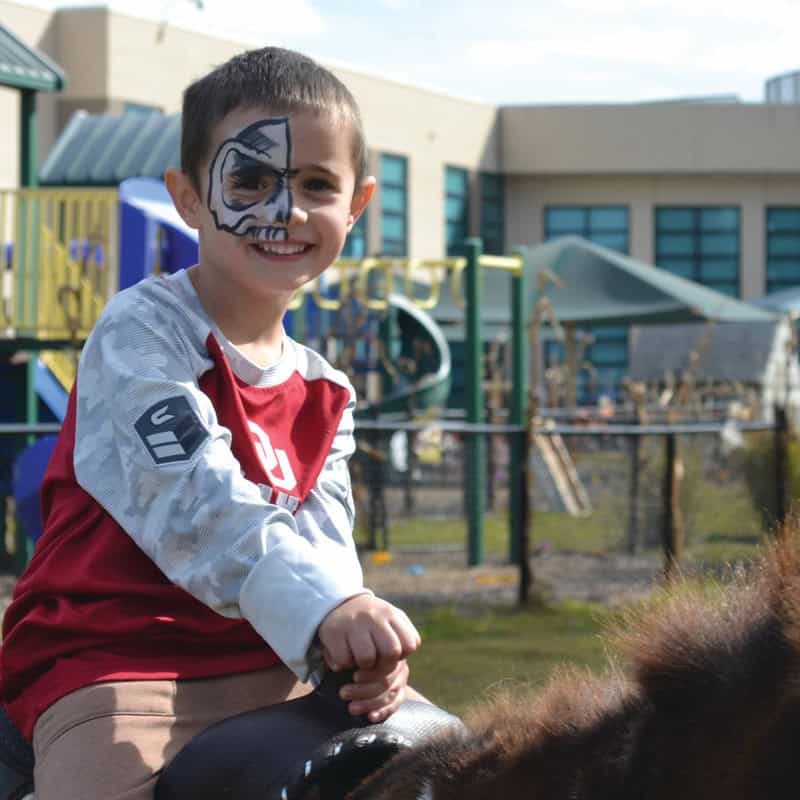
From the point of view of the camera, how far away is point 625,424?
1555 centimetres

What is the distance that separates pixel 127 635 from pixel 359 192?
0.65m

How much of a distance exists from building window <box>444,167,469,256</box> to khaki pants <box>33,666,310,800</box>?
1450 inches

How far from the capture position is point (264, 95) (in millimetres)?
1953

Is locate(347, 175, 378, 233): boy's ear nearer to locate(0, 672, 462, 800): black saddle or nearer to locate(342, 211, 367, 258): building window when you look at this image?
locate(0, 672, 462, 800): black saddle

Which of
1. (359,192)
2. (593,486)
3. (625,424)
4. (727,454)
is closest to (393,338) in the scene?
(625,424)

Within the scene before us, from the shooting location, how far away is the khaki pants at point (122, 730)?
5.75 ft

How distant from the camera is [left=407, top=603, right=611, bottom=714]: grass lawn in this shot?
7.40 metres

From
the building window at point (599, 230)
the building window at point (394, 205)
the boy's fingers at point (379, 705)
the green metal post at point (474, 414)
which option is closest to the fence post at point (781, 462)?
the green metal post at point (474, 414)

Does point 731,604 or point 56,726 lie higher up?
point 731,604

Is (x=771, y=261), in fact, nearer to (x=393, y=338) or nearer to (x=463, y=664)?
(x=393, y=338)

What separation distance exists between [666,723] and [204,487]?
65cm

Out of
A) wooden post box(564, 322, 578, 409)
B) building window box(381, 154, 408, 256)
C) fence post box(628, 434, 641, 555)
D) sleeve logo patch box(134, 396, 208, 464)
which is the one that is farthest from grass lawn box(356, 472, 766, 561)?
building window box(381, 154, 408, 256)

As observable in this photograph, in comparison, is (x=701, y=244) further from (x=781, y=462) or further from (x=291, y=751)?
(x=291, y=751)

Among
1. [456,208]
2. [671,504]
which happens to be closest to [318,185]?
[671,504]
